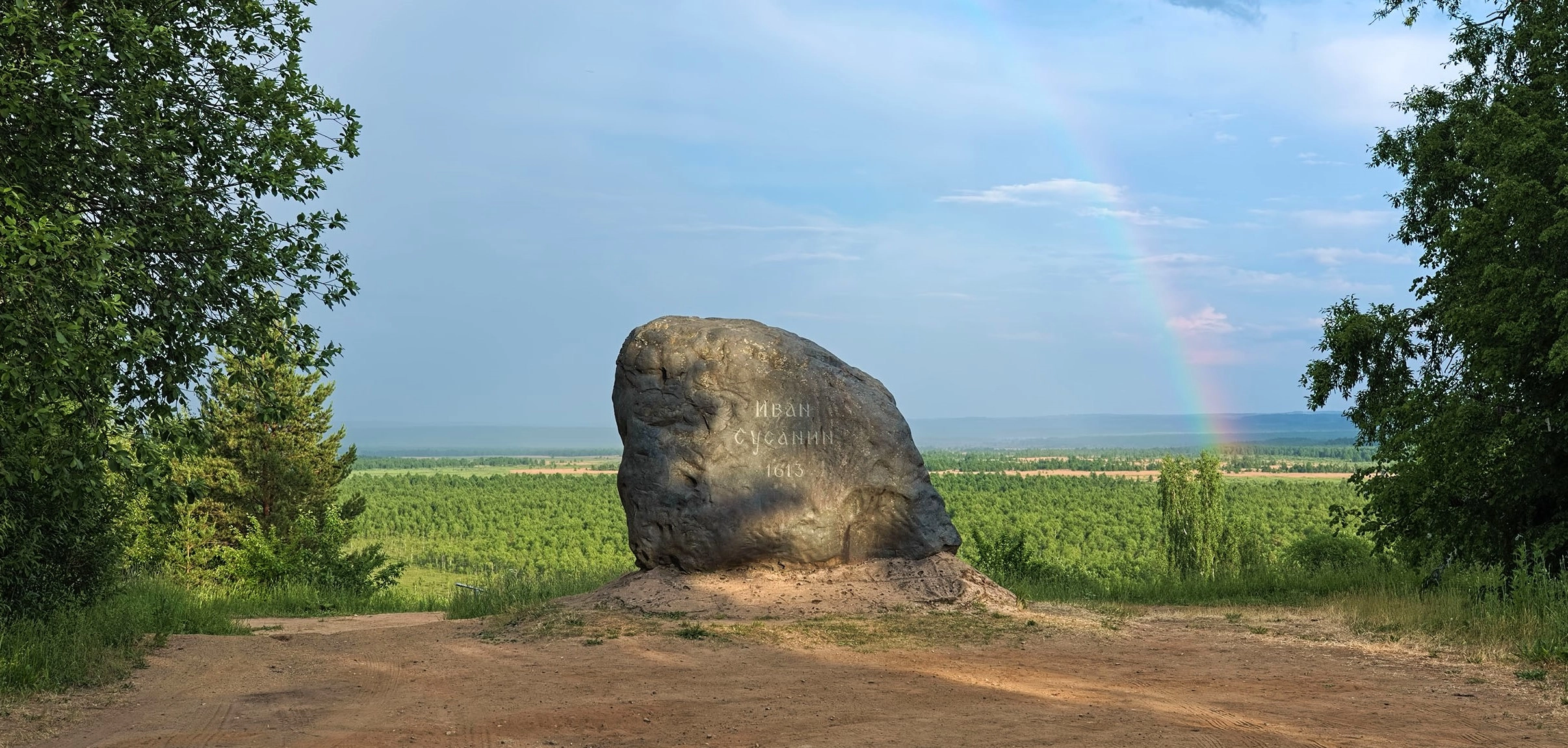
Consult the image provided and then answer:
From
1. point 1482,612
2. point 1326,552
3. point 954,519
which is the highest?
point 1482,612

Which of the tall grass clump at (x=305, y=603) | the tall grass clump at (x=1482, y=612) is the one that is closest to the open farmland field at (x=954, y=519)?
the tall grass clump at (x=305, y=603)

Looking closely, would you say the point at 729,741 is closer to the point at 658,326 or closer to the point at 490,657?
the point at 490,657

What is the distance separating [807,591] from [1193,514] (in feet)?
48.2

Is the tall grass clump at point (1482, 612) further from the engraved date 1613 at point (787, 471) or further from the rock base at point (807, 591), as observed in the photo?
the engraved date 1613 at point (787, 471)

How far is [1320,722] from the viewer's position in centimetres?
899

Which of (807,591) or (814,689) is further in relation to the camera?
(807,591)

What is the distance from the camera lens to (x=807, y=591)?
15367 mm

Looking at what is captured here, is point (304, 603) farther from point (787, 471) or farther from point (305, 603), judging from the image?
point (787, 471)

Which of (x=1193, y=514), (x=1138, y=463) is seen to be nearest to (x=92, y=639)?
(x=1193, y=514)

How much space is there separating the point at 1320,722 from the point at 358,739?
721 cm

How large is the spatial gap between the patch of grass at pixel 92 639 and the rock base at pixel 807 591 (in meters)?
4.71

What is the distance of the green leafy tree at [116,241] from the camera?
31.8 feet

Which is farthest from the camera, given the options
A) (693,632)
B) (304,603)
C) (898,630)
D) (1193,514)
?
(1193,514)

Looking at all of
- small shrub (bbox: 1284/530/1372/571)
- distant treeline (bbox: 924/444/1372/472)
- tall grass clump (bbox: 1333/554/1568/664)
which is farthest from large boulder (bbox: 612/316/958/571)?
distant treeline (bbox: 924/444/1372/472)
